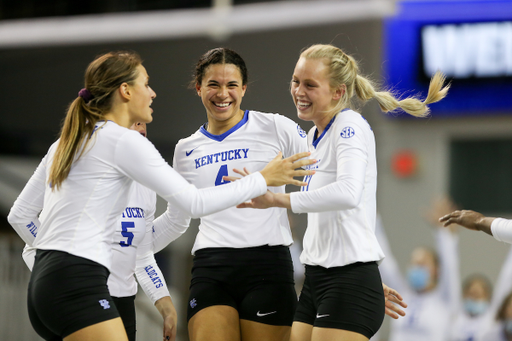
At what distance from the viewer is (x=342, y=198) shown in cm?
230

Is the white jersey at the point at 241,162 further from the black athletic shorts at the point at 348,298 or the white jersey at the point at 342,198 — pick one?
the black athletic shorts at the point at 348,298

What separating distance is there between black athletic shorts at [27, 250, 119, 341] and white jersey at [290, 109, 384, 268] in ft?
2.61

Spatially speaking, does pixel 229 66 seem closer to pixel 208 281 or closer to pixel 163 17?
pixel 208 281

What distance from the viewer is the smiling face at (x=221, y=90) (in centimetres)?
285

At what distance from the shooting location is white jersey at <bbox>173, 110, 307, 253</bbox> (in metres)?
2.81

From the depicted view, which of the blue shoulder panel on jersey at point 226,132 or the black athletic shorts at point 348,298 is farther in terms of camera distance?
the blue shoulder panel on jersey at point 226,132

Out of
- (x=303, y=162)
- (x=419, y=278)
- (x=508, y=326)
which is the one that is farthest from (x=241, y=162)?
(x=508, y=326)

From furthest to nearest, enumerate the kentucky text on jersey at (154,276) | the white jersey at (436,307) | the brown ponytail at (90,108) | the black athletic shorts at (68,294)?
the white jersey at (436,307) < the kentucky text on jersey at (154,276) < the brown ponytail at (90,108) < the black athletic shorts at (68,294)

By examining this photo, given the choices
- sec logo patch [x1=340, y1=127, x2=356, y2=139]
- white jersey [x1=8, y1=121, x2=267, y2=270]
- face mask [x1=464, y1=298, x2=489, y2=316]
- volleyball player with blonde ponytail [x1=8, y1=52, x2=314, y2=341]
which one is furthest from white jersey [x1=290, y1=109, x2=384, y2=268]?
face mask [x1=464, y1=298, x2=489, y2=316]

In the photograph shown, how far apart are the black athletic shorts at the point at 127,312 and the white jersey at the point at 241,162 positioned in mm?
403

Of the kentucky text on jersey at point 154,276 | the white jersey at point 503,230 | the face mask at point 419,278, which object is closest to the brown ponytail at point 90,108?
the kentucky text on jersey at point 154,276

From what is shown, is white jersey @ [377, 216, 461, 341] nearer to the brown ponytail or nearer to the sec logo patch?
the sec logo patch

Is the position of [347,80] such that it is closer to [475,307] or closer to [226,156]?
[226,156]

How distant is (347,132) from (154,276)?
4.27 ft
